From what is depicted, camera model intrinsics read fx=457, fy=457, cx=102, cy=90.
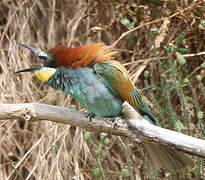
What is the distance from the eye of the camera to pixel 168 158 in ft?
8.02

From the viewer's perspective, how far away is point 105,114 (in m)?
2.57

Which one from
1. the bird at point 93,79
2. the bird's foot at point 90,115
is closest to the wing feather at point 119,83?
the bird at point 93,79

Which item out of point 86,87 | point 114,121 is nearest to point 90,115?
point 86,87

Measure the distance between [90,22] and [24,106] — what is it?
145 cm

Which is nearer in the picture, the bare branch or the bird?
the bare branch

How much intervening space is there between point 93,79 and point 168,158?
0.59 metres

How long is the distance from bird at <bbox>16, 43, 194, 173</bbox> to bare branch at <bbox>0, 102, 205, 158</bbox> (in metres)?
0.13

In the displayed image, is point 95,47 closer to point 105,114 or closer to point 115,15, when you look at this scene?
point 105,114

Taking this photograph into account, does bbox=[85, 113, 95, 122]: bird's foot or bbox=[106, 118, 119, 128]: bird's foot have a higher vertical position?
bbox=[85, 113, 95, 122]: bird's foot

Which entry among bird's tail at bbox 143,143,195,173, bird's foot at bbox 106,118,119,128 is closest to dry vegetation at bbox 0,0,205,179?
bird's tail at bbox 143,143,195,173

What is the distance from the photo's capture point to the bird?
2.48m

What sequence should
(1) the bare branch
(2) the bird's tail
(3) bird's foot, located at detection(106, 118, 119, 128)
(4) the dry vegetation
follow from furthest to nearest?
1. (4) the dry vegetation
2. (2) the bird's tail
3. (3) bird's foot, located at detection(106, 118, 119, 128)
4. (1) the bare branch

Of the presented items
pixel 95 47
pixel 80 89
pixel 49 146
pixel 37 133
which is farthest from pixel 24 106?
pixel 37 133

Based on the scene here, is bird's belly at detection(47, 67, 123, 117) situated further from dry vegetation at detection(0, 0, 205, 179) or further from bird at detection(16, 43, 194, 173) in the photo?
dry vegetation at detection(0, 0, 205, 179)
